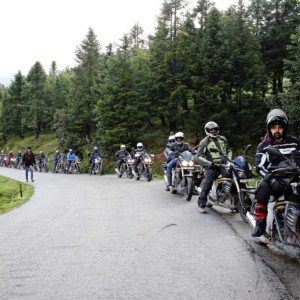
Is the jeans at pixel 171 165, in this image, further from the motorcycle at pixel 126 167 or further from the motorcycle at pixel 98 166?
the motorcycle at pixel 98 166

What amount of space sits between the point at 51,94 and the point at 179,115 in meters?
43.6

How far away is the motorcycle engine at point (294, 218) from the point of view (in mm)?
5148

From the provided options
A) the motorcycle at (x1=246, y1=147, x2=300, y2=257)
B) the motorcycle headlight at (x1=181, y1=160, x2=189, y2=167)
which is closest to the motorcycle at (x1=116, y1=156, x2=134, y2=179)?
the motorcycle headlight at (x1=181, y1=160, x2=189, y2=167)

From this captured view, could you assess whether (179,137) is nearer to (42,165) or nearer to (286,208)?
(286,208)

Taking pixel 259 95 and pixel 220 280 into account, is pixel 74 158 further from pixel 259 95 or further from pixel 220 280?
pixel 220 280

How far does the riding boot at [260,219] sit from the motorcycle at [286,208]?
0.29 feet

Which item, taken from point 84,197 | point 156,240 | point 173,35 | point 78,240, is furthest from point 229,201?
point 173,35

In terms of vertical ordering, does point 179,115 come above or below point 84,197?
→ above

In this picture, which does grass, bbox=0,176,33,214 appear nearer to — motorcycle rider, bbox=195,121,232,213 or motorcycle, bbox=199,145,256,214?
motorcycle rider, bbox=195,121,232,213

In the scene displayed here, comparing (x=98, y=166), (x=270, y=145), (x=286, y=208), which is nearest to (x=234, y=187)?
(x=270, y=145)

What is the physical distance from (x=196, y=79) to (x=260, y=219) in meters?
25.8

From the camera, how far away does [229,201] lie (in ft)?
29.3

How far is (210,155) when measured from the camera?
9656 millimetres

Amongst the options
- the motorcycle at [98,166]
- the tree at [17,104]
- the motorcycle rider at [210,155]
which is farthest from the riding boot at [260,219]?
the tree at [17,104]
